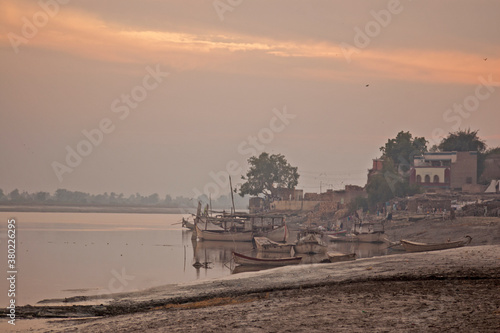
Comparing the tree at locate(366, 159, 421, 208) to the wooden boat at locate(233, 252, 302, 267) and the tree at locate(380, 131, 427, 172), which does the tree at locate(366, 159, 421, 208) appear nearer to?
the tree at locate(380, 131, 427, 172)

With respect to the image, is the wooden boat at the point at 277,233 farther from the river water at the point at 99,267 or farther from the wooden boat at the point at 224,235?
the river water at the point at 99,267

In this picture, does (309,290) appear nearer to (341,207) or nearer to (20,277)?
(20,277)

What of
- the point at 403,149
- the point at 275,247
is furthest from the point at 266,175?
the point at 275,247

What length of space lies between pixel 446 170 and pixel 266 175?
204ft

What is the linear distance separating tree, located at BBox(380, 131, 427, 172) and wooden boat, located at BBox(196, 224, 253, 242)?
46668mm

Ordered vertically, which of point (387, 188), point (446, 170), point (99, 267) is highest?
point (446, 170)

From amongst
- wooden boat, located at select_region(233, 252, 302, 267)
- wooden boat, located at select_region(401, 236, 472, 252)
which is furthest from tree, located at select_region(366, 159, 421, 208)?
wooden boat, located at select_region(233, 252, 302, 267)

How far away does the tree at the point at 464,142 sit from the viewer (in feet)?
338

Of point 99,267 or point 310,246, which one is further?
point 310,246

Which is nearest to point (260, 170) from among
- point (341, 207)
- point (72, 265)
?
point (341, 207)

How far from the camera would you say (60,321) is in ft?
66.3

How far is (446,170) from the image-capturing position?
94.6 meters

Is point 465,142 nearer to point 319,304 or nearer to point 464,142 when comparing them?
point 464,142

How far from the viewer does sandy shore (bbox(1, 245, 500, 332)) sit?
14.1 metres
